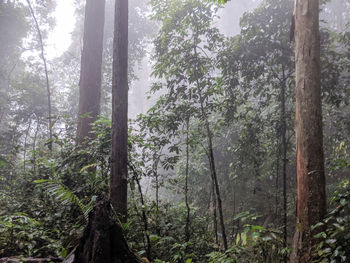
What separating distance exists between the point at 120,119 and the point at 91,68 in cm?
462

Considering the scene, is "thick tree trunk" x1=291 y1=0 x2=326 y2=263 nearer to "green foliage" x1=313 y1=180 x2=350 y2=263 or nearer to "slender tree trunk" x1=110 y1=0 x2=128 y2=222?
"green foliage" x1=313 y1=180 x2=350 y2=263

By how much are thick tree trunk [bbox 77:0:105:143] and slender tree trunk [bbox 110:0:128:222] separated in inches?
125

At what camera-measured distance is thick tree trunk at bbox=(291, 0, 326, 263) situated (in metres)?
3.05

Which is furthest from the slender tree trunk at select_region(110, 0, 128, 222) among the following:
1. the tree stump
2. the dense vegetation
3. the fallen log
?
the tree stump

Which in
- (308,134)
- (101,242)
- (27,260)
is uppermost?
(308,134)

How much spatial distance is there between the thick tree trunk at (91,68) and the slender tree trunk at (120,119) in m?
3.18

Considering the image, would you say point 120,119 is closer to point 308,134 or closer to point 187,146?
point 187,146

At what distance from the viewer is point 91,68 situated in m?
8.11

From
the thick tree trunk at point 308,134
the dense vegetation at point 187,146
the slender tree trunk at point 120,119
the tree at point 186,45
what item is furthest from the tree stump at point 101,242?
the tree at point 186,45

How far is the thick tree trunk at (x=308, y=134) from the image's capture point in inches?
120

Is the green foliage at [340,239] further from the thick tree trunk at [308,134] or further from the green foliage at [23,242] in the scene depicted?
the green foliage at [23,242]

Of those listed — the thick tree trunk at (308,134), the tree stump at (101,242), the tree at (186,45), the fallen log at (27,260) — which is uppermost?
the tree at (186,45)

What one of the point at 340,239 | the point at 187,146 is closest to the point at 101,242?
the point at 340,239

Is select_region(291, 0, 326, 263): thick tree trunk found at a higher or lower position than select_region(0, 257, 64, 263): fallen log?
higher
